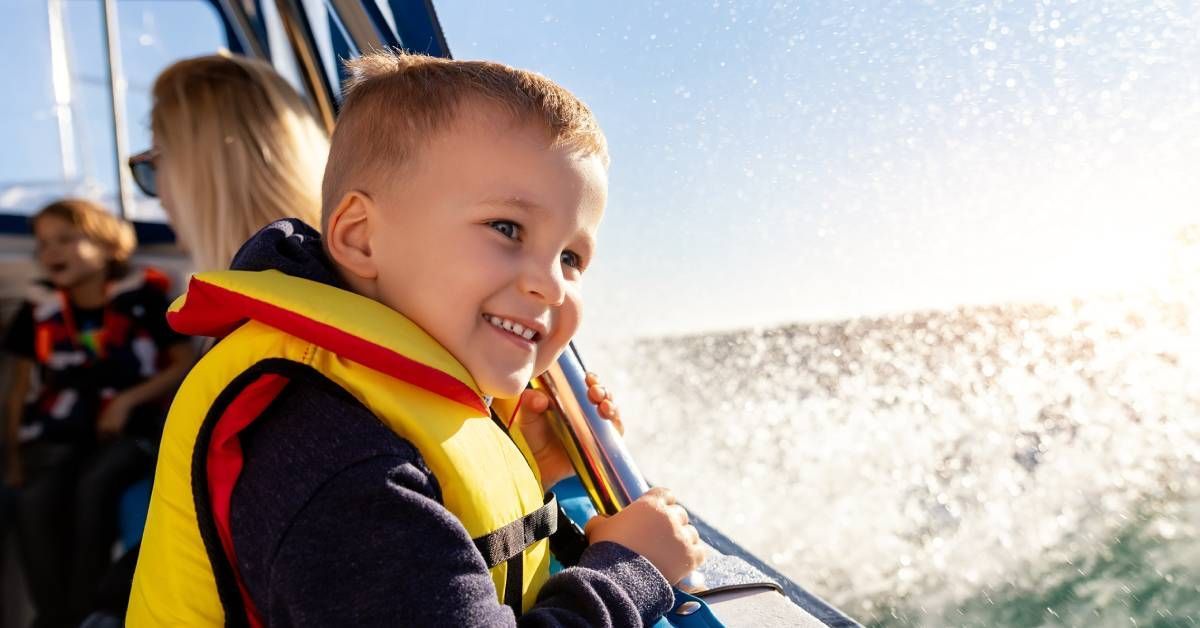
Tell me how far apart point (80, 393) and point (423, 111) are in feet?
6.67

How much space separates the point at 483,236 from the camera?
2.72 feet

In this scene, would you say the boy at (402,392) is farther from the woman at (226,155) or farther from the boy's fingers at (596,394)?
the woman at (226,155)

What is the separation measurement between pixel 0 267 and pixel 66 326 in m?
0.80

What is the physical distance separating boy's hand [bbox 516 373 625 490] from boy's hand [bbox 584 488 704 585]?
1.03ft

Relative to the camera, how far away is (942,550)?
1.75 metres

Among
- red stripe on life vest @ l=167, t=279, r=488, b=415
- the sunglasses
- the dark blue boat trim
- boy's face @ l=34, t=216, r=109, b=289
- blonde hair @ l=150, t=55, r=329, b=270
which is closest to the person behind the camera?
red stripe on life vest @ l=167, t=279, r=488, b=415

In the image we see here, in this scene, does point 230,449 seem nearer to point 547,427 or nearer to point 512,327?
point 512,327

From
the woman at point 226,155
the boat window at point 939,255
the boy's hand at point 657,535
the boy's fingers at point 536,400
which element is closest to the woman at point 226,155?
the woman at point 226,155

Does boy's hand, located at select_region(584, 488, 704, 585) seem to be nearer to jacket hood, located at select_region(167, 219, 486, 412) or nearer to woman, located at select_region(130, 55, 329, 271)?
jacket hood, located at select_region(167, 219, 486, 412)

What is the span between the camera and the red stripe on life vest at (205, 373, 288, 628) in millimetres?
716

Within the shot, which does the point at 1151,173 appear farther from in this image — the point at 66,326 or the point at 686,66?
the point at 66,326

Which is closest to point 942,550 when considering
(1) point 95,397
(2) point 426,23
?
(2) point 426,23

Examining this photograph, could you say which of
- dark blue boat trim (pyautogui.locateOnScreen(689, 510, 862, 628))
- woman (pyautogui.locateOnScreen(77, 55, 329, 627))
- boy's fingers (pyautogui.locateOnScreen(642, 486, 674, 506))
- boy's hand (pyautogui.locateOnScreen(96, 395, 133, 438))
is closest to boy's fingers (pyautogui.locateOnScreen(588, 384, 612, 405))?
boy's fingers (pyautogui.locateOnScreen(642, 486, 674, 506))

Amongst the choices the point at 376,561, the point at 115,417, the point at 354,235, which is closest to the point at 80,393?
the point at 115,417
